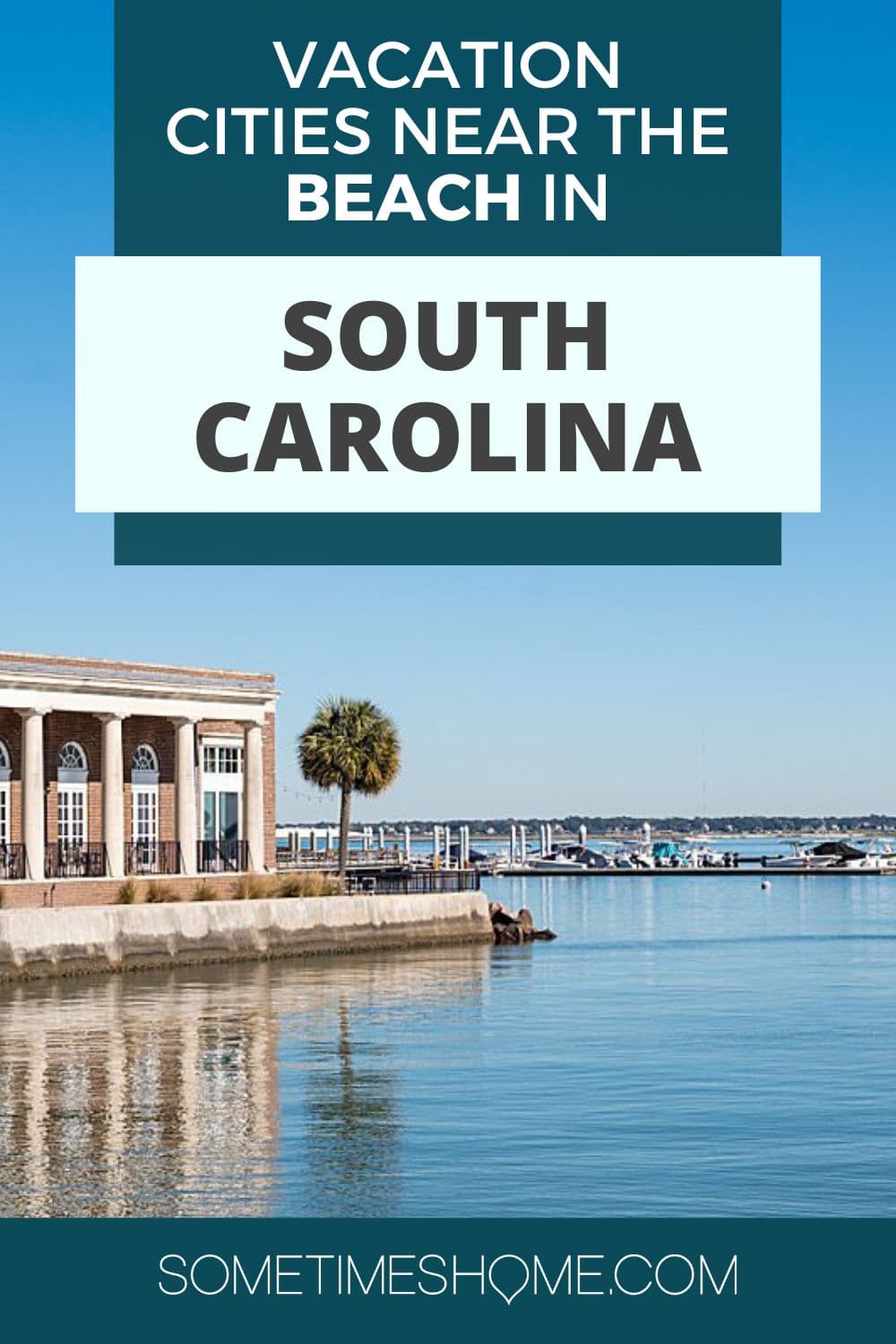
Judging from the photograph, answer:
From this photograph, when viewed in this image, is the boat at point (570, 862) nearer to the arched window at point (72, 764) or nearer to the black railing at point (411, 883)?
the black railing at point (411, 883)

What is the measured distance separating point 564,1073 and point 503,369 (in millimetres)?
15566

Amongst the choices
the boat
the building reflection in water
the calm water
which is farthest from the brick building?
the boat

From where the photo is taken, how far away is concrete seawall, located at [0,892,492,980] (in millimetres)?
57250

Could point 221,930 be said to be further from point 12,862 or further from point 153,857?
point 12,862

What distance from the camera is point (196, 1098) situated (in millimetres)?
34000

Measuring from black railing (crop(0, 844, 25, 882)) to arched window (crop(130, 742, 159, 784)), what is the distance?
6913 millimetres

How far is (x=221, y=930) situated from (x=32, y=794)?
21.2 ft

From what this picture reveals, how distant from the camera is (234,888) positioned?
70625mm

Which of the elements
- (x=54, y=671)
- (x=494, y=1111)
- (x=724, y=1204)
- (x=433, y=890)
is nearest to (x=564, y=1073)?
(x=494, y=1111)

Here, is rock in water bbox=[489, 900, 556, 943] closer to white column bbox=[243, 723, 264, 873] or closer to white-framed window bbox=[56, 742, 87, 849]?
white column bbox=[243, 723, 264, 873]

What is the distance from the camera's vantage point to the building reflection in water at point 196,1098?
84.8 ft

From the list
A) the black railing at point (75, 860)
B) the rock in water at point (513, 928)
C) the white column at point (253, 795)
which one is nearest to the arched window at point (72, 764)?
the black railing at point (75, 860)
